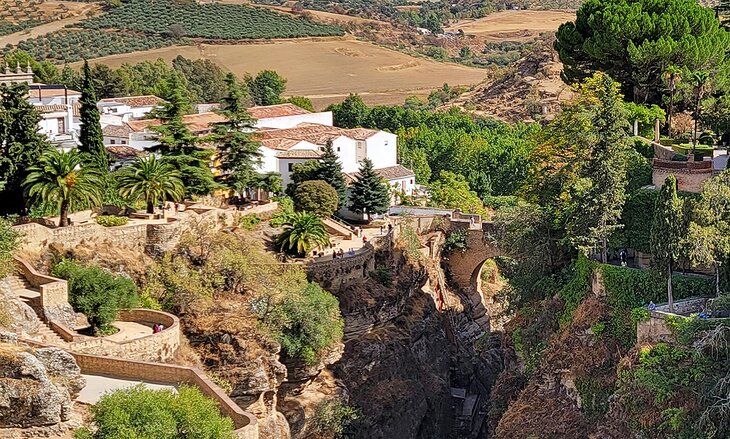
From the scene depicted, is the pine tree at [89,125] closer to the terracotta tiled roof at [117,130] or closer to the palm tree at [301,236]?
the palm tree at [301,236]

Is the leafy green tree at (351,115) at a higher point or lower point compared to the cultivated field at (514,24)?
lower

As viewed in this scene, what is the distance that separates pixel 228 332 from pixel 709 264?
52.0ft

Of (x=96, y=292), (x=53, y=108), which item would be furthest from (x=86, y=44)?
(x=96, y=292)

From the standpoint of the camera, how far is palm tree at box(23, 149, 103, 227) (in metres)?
39.2

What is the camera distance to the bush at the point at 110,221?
41.5 meters

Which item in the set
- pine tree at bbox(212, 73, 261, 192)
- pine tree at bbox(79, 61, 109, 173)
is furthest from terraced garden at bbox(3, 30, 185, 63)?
pine tree at bbox(79, 61, 109, 173)

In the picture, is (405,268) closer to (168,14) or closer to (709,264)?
(709,264)

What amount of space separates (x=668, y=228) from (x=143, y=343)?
1491 centimetres

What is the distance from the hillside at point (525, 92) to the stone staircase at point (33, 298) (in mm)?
58543

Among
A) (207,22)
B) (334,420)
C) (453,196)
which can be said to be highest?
(207,22)

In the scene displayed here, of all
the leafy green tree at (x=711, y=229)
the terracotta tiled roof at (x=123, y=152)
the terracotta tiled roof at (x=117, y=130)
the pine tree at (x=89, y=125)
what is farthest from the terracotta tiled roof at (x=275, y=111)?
the leafy green tree at (x=711, y=229)

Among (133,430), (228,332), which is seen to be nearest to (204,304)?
(228,332)

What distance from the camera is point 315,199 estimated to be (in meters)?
50.5

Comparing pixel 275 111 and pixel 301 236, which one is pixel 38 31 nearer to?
pixel 275 111
